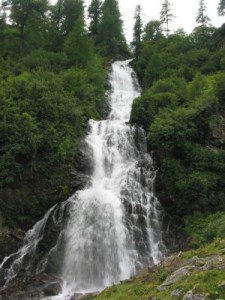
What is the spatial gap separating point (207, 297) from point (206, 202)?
15.4 metres

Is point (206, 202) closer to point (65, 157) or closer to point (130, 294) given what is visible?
point (65, 157)

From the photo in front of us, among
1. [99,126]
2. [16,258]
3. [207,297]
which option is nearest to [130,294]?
[207,297]

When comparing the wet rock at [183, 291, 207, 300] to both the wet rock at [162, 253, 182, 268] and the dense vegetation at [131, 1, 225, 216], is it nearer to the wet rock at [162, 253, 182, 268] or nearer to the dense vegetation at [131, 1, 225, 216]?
the wet rock at [162, 253, 182, 268]

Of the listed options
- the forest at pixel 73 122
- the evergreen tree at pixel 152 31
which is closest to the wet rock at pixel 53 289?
the forest at pixel 73 122

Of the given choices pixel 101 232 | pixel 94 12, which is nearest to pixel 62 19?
pixel 94 12

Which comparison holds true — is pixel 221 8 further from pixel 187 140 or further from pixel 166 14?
pixel 187 140

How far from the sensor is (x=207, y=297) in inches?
342

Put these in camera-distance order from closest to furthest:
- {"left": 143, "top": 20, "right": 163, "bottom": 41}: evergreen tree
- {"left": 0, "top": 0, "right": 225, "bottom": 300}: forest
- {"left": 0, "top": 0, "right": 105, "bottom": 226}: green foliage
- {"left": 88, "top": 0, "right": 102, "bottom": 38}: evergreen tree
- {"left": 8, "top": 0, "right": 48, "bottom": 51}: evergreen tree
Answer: {"left": 0, "top": 0, "right": 225, "bottom": 300}: forest, {"left": 0, "top": 0, "right": 105, "bottom": 226}: green foliage, {"left": 8, "top": 0, "right": 48, "bottom": 51}: evergreen tree, {"left": 143, "top": 20, "right": 163, "bottom": 41}: evergreen tree, {"left": 88, "top": 0, "right": 102, "bottom": 38}: evergreen tree

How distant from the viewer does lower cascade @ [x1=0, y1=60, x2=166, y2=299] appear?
19.0m

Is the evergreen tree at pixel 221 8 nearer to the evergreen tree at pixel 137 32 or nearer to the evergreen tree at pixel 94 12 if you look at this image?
the evergreen tree at pixel 137 32

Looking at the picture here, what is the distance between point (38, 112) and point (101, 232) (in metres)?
9.18

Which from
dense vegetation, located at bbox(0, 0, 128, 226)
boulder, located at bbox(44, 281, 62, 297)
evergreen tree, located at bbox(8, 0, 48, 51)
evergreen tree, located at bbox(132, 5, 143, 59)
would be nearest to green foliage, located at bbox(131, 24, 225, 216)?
dense vegetation, located at bbox(0, 0, 128, 226)

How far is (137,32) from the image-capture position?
202ft

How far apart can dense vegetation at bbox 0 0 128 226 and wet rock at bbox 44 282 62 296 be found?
4.67 metres
